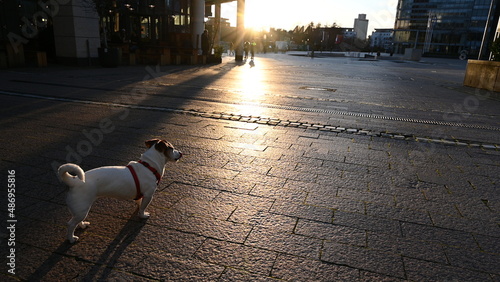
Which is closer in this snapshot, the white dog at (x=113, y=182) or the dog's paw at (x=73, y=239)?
the white dog at (x=113, y=182)

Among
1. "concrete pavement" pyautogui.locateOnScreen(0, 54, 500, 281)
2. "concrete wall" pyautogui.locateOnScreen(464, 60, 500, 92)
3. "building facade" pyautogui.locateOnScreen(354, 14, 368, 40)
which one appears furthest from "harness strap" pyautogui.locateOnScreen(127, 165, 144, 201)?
"building facade" pyautogui.locateOnScreen(354, 14, 368, 40)

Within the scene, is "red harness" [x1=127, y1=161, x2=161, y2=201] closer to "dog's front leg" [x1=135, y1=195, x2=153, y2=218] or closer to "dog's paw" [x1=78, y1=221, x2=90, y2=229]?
"dog's front leg" [x1=135, y1=195, x2=153, y2=218]

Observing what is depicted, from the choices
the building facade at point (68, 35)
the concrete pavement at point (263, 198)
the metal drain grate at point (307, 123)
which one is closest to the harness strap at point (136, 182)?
the concrete pavement at point (263, 198)

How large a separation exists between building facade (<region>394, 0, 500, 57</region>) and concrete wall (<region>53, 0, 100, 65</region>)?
80755 mm

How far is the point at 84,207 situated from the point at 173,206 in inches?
37.2

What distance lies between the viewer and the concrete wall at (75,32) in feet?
53.3

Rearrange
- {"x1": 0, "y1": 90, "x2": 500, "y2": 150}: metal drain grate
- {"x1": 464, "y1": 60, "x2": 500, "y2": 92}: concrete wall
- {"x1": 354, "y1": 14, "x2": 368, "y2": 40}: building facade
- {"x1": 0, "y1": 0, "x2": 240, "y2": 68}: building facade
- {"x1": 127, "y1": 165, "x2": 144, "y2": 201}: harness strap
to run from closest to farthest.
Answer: {"x1": 127, "y1": 165, "x2": 144, "y2": 201}: harness strap → {"x1": 0, "y1": 90, "x2": 500, "y2": 150}: metal drain grate → {"x1": 464, "y1": 60, "x2": 500, "y2": 92}: concrete wall → {"x1": 0, "y1": 0, "x2": 240, "y2": 68}: building facade → {"x1": 354, "y1": 14, "x2": 368, "y2": 40}: building facade

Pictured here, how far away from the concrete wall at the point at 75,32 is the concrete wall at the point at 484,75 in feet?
62.0

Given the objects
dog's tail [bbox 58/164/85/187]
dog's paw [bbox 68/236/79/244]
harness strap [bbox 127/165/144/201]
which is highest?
dog's tail [bbox 58/164/85/187]

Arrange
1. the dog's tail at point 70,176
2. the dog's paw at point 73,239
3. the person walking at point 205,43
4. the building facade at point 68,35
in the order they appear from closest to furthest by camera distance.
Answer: the dog's tail at point 70,176 < the dog's paw at point 73,239 < the building facade at point 68,35 < the person walking at point 205,43

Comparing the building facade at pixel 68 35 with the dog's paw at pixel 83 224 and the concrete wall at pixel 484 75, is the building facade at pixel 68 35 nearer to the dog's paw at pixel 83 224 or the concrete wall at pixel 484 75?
the dog's paw at pixel 83 224

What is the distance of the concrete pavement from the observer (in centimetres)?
243

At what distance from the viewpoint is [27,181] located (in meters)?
3.61

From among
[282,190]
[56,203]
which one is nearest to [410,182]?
[282,190]
